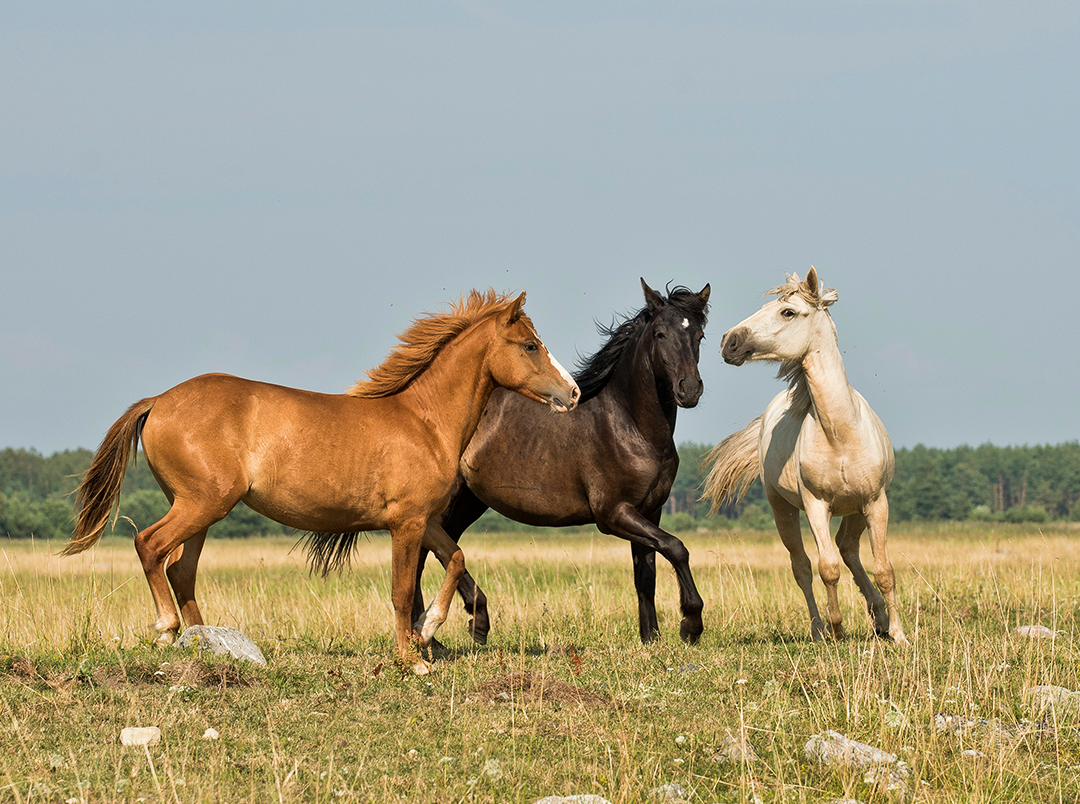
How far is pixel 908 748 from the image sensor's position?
4859 mm

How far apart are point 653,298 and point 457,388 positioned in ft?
7.08

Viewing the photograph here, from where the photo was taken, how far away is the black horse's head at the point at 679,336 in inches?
329

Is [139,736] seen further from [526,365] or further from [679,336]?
[679,336]

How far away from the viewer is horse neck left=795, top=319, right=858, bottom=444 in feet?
28.6

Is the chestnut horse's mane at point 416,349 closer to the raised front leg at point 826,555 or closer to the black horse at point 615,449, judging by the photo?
the black horse at point 615,449

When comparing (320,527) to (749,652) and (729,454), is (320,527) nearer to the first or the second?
(749,652)

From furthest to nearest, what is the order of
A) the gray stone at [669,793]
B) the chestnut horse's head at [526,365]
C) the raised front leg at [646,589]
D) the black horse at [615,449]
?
the raised front leg at [646,589] → the black horse at [615,449] → the chestnut horse's head at [526,365] → the gray stone at [669,793]

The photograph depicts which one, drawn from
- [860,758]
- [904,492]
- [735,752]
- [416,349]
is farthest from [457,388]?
[904,492]

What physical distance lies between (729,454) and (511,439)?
3.36 meters

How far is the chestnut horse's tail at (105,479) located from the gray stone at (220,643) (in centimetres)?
96

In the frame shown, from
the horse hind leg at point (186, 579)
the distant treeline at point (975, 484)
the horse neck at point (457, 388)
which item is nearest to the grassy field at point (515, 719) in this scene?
the horse hind leg at point (186, 579)

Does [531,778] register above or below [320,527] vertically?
below

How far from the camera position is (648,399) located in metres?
8.84

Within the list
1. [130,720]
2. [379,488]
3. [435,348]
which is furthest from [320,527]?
[130,720]
